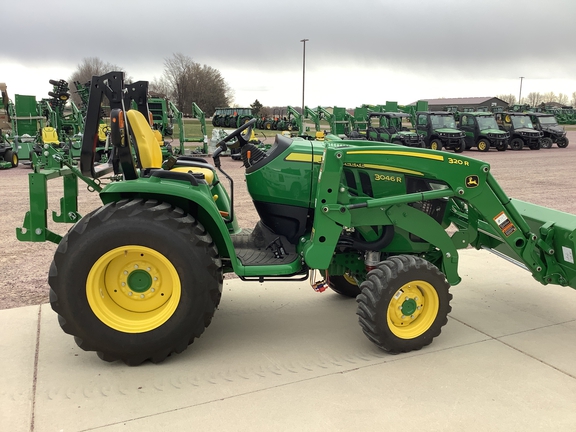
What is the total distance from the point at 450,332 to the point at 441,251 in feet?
2.19

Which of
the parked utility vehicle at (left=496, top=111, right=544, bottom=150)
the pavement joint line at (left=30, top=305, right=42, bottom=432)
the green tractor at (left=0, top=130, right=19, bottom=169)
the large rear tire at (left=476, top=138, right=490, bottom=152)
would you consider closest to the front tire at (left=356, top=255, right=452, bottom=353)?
the pavement joint line at (left=30, top=305, right=42, bottom=432)

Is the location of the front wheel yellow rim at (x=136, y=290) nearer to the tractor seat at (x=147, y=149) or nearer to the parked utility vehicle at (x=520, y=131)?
the tractor seat at (x=147, y=149)

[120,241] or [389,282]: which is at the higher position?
[120,241]

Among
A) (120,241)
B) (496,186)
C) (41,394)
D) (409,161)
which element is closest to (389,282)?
(409,161)

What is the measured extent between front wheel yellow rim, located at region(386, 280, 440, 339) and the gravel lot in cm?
311

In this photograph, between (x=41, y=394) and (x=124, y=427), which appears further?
(x=41, y=394)

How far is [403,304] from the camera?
3.56 m

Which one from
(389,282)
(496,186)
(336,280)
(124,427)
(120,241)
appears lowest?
(124,427)

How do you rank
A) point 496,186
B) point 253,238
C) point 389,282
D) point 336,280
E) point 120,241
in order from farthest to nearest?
point 336,280 → point 253,238 → point 496,186 → point 389,282 → point 120,241

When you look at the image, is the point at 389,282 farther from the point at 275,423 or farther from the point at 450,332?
the point at 275,423

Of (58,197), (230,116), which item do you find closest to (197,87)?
(230,116)

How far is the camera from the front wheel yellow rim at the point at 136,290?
3324mm

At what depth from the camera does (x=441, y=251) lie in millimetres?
3811

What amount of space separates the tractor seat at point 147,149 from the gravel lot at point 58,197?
5.80 feet
